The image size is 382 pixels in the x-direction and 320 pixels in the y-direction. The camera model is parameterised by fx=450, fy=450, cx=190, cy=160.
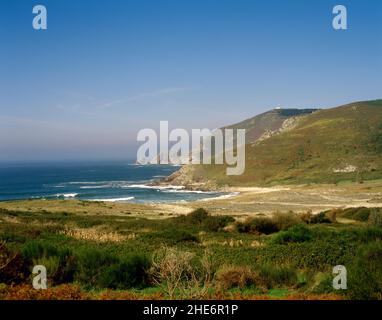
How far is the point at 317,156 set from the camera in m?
126

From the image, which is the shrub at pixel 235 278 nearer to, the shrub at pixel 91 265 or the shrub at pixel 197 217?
the shrub at pixel 91 265

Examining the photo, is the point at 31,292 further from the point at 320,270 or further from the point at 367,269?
the point at 320,270

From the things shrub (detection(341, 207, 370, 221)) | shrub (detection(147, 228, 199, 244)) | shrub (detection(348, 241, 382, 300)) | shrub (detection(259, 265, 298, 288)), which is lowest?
shrub (detection(341, 207, 370, 221))

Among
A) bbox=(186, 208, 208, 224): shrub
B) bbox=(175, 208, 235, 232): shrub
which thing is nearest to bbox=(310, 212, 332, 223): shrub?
bbox=(175, 208, 235, 232): shrub

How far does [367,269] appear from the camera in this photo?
10.6 metres

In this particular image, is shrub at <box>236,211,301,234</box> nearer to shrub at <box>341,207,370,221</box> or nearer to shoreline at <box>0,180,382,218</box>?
shrub at <box>341,207,370,221</box>

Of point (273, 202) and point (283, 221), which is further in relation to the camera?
point (273, 202)

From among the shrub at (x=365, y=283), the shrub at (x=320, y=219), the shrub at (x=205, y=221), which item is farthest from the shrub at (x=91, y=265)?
the shrub at (x=320, y=219)

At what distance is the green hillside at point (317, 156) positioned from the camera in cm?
11312

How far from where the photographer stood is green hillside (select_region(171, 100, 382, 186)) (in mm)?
113125

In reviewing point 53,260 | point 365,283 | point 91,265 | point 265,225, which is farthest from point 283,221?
point 365,283

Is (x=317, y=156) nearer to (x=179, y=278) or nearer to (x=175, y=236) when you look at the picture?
(x=175, y=236)
